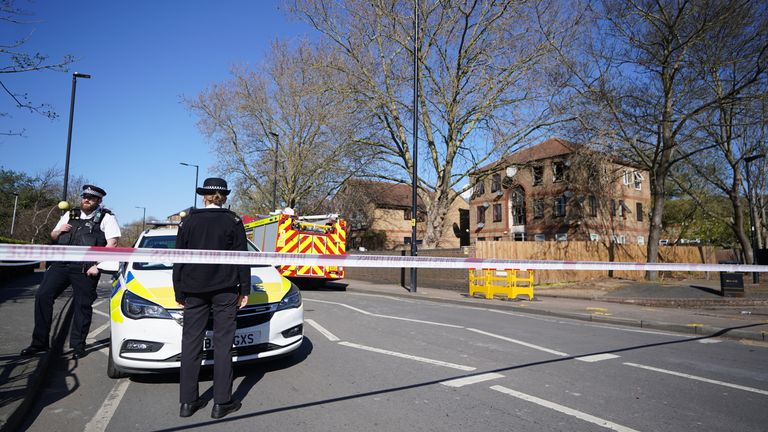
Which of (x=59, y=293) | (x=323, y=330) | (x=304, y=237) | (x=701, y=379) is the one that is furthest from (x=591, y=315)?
(x=304, y=237)

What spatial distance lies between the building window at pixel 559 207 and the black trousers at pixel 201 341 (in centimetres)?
3820

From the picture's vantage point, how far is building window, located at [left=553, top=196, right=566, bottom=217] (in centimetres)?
3841

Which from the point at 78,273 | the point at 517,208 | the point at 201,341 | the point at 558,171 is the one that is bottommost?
the point at 201,341

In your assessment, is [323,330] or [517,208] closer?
[323,330]

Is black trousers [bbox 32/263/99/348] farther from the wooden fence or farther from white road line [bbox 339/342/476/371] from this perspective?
the wooden fence

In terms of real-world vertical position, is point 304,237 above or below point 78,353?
above

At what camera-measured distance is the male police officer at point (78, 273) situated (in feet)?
16.7

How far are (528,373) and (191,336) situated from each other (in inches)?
137

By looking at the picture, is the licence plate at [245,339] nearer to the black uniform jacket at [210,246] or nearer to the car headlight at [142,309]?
the car headlight at [142,309]

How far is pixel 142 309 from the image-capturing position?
13.8ft

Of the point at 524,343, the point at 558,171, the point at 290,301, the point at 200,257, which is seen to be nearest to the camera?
the point at 200,257

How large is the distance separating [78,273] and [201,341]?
8.80 feet

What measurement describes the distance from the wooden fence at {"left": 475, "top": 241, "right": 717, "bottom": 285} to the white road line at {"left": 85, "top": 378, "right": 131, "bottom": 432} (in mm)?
15208

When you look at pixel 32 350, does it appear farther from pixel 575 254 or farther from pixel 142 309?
pixel 575 254
